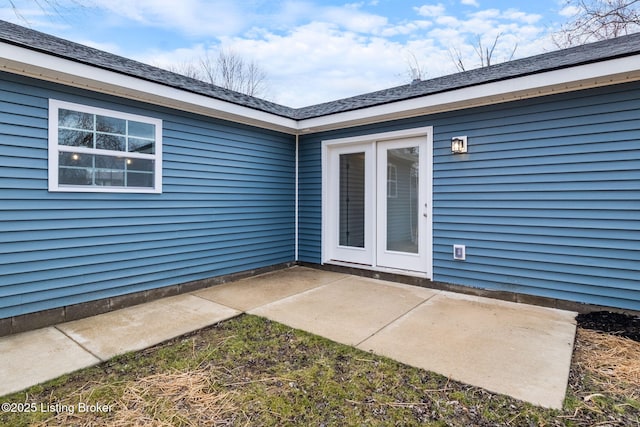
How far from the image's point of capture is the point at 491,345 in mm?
2730

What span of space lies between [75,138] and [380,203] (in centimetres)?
388

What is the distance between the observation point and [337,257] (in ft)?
18.1

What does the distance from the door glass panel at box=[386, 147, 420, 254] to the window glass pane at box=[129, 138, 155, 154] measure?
10.6ft

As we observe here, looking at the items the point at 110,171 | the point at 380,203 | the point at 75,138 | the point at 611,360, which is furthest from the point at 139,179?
the point at 611,360

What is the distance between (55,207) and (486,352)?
13.6ft

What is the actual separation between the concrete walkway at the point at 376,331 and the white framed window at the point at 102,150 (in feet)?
4.67

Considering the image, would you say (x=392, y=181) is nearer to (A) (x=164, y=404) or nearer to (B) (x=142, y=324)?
(B) (x=142, y=324)

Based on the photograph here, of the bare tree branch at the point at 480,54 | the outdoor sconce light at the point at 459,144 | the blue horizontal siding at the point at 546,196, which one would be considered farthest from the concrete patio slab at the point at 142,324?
the bare tree branch at the point at 480,54

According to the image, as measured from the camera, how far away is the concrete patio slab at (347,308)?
10.2 ft

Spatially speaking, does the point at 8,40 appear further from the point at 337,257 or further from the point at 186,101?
the point at 337,257

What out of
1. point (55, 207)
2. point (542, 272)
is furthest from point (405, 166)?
point (55, 207)

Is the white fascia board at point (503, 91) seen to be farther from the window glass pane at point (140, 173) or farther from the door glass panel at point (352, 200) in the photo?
the window glass pane at point (140, 173)

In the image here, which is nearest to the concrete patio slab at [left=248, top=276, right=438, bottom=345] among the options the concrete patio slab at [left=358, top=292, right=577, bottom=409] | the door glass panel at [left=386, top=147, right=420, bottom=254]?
the concrete patio slab at [left=358, top=292, right=577, bottom=409]

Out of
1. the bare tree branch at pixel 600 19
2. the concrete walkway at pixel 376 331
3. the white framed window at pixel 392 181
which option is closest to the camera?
the concrete walkway at pixel 376 331
